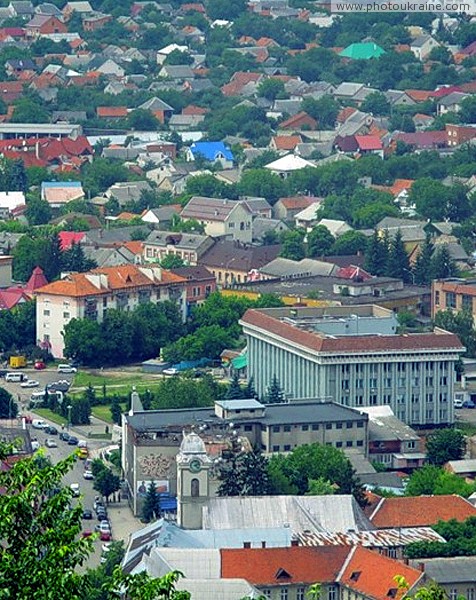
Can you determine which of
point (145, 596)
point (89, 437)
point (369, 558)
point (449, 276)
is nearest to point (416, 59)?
point (449, 276)

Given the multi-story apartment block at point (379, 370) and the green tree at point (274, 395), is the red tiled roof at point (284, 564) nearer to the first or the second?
the multi-story apartment block at point (379, 370)

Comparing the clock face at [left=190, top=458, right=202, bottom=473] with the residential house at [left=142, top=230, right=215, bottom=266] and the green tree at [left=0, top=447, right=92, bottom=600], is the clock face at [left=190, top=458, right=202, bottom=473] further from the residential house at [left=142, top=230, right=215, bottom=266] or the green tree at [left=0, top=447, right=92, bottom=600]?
the residential house at [left=142, top=230, right=215, bottom=266]

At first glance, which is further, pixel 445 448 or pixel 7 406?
pixel 7 406

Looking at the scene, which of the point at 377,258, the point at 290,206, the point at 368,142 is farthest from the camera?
the point at 368,142

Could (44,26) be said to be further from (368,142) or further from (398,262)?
(398,262)

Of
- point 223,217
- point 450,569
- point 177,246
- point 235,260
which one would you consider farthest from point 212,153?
point 450,569

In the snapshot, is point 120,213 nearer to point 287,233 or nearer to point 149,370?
point 287,233

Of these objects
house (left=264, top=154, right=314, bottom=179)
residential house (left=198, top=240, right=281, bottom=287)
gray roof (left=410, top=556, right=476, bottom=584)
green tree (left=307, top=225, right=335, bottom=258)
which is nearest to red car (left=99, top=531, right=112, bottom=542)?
gray roof (left=410, top=556, right=476, bottom=584)
